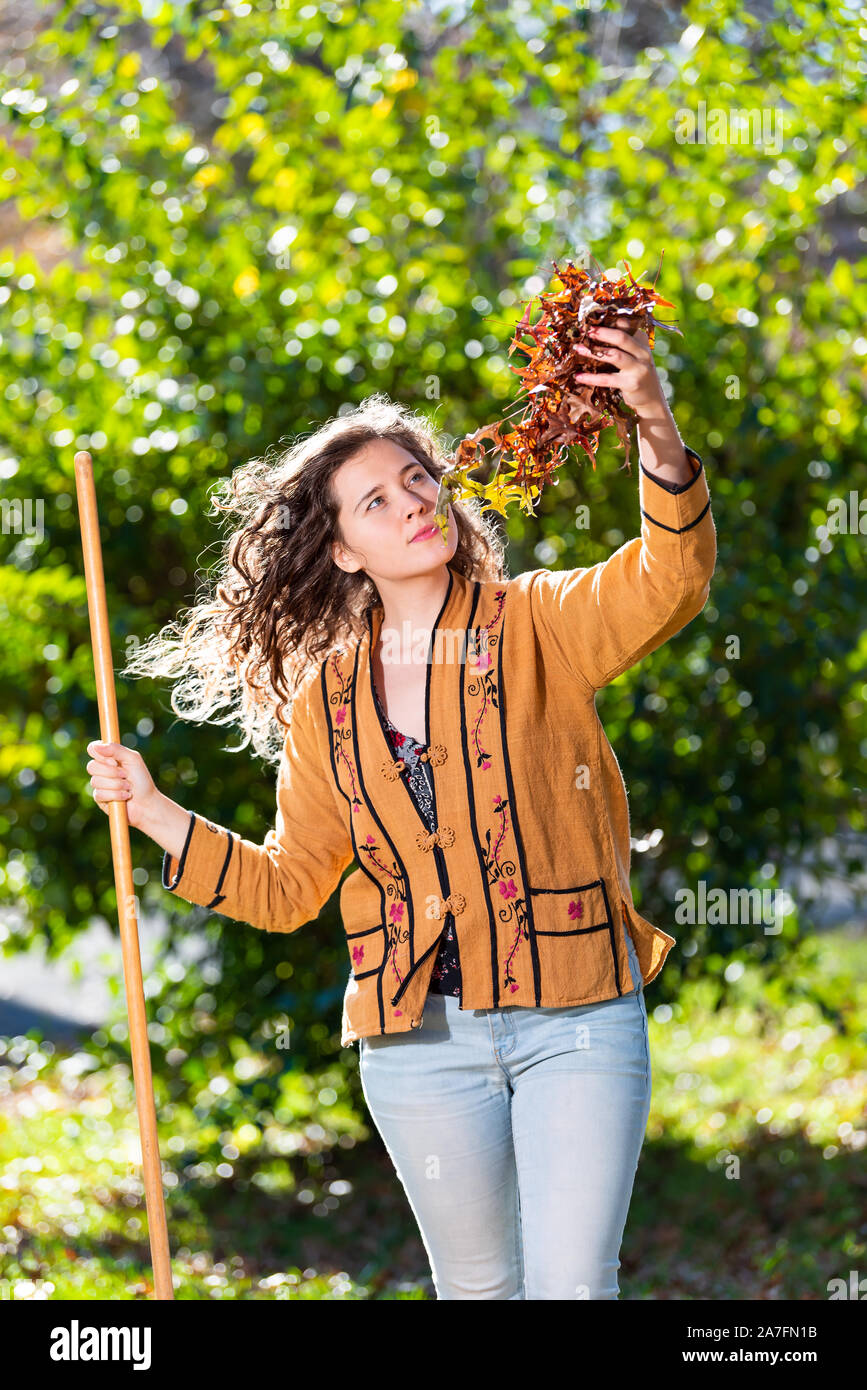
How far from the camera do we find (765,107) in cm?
448

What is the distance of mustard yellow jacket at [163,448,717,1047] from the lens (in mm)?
2420

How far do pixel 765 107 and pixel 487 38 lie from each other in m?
0.93

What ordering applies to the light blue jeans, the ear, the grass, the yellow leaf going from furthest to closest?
the yellow leaf < the grass < the ear < the light blue jeans

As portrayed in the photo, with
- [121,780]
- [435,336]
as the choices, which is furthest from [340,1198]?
[435,336]

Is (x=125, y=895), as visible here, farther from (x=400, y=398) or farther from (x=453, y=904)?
(x=400, y=398)

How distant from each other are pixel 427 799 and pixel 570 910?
34cm

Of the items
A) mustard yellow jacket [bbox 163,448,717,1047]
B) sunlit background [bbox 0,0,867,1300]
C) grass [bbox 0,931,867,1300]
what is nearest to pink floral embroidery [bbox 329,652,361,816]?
mustard yellow jacket [bbox 163,448,717,1047]

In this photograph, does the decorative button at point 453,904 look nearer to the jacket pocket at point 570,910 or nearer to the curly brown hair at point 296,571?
the jacket pocket at point 570,910

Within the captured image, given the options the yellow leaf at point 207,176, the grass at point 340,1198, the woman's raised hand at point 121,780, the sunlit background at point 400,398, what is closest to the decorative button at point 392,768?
the woman's raised hand at point 121,780

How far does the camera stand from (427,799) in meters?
2.58

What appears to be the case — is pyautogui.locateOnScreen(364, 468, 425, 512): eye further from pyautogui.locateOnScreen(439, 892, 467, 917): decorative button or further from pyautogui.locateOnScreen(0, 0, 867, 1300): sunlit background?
pyautogui.locateOnScreen(0, 0, 867, 1300): sunlit background

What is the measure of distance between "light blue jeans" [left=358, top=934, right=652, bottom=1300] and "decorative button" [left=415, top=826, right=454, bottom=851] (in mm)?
282
